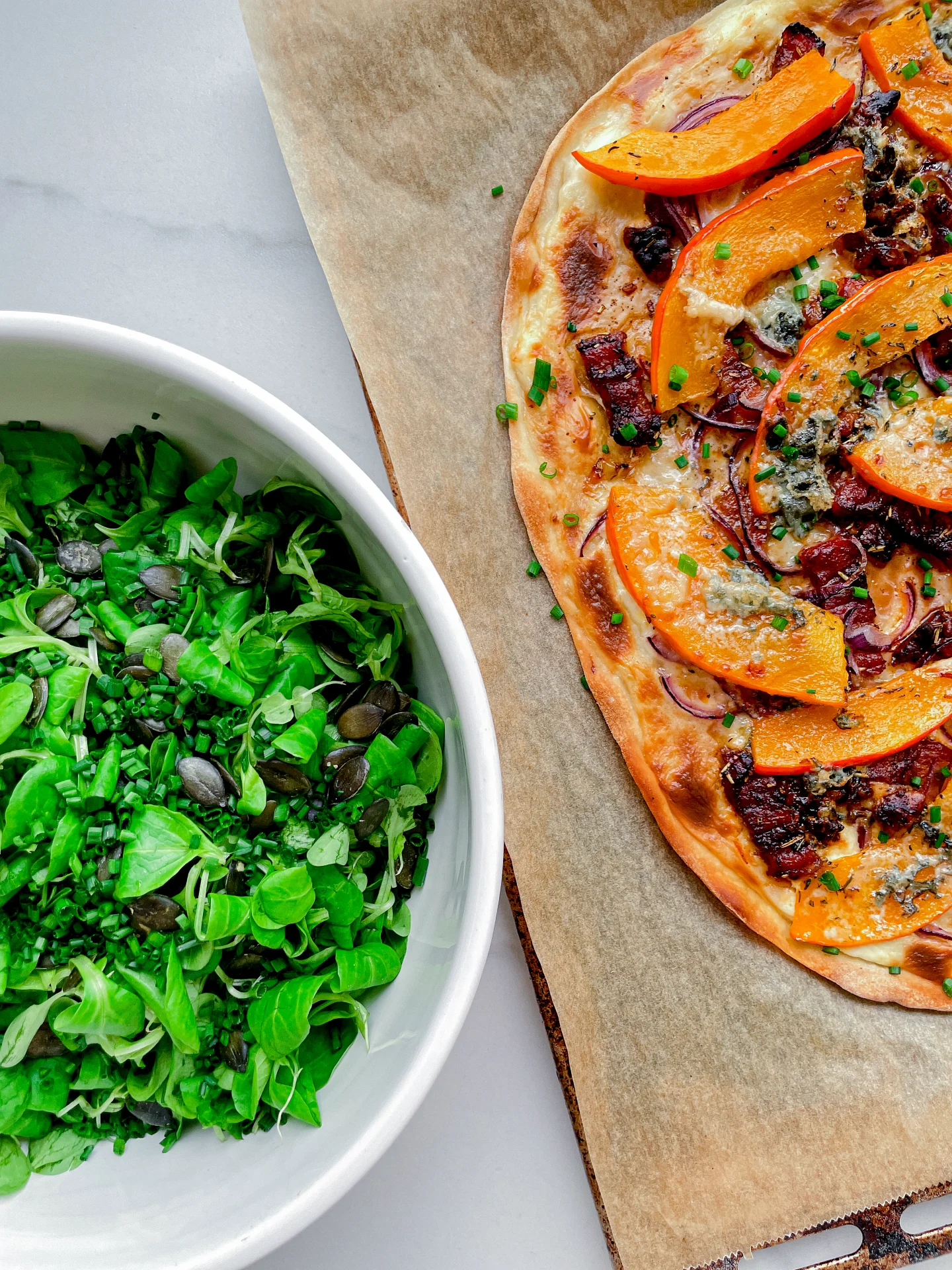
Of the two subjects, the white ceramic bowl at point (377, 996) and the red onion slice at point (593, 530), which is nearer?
the white ceramic bowl at point (377, 996)

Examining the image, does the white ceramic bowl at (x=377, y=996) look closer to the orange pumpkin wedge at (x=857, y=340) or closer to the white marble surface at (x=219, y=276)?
the white marble surface at (x=219, y=276)

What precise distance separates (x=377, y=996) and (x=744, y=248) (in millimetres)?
1728

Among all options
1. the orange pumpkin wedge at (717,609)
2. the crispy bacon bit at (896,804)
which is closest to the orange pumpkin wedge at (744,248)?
the orange pumpkin wedge at (717,609)

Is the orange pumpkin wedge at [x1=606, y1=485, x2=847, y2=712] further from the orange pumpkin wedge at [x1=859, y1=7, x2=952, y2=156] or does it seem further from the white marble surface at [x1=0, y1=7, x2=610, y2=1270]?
the orange pumpkin wedge at [x1=859, y1=7, x2=952, y2=156]

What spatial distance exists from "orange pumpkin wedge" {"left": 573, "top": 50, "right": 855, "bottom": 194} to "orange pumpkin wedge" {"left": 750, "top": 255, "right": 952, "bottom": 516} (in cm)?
37

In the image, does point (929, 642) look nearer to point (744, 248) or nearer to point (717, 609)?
point (717, 609)

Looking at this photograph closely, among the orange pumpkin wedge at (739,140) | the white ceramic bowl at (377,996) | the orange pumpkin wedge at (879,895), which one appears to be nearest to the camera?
the white ceramic bowl at (377,996)

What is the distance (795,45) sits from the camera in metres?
2.07

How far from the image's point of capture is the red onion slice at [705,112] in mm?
2078

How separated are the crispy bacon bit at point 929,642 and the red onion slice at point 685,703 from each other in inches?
16.7

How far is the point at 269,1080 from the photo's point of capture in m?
1.60

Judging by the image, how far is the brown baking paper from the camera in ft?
6.77

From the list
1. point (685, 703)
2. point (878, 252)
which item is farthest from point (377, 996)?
point (878, 252)

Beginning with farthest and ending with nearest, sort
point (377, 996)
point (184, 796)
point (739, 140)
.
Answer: point (739, 140) → point (377, 996) → point (184, 796)
